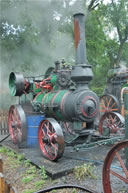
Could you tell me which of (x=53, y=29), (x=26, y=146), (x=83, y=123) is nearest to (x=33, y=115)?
(x=26, y=146)

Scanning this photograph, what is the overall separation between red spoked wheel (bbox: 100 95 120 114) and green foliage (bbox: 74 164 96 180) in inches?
158

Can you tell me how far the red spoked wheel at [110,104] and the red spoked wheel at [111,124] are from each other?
178 cm

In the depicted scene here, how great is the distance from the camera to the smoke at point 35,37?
9.55 metres

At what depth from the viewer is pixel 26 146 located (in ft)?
16.0

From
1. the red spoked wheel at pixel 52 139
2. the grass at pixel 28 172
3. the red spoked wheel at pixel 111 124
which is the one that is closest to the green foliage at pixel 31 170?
the grass at pixel 28 172

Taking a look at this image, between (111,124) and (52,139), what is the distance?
1951mm

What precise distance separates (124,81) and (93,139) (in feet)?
12.7

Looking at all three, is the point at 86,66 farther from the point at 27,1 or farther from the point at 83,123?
the point at 27,1

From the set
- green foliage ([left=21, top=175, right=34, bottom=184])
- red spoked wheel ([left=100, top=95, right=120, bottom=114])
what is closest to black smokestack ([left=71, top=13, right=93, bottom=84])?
green foliage ([left=21, top=175, right=34, bottom=184])

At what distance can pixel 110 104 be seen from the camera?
7.58 m

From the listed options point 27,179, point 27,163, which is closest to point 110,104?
point 27,163

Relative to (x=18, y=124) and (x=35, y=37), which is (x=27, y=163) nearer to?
(x=18, y=124)

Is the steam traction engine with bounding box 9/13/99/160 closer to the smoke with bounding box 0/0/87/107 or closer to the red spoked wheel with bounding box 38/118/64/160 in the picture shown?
the red spoked wheel with bounding box 38/118/64/160

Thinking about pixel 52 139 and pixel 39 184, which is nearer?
pixel 39 184
